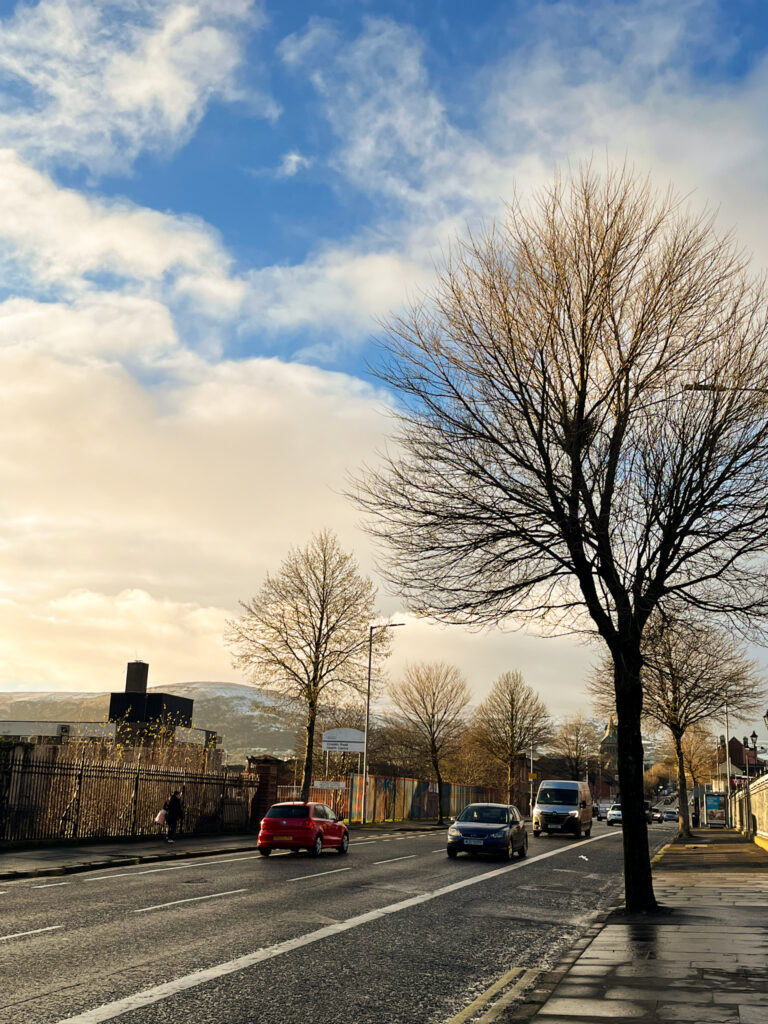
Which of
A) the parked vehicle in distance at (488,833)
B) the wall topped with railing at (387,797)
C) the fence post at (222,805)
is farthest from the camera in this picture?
the wall topped with railing at (387,797)

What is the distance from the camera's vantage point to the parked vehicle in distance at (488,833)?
25000 millimetres

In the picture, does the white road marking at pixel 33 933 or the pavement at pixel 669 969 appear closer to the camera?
the pavement at pixel 669 969

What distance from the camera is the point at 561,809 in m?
40.4

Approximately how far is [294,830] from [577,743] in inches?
3922

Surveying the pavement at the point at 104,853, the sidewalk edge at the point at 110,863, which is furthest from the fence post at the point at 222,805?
the sidewalk edge at the point at 110,863

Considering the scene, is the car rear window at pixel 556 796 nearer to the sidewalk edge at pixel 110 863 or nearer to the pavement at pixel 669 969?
the sidewalk edge at pixel 110 863

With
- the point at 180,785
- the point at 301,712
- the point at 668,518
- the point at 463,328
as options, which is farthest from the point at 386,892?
the point at 301,712

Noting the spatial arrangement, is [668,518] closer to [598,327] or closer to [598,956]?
[598,327]

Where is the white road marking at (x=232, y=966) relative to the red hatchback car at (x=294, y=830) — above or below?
below

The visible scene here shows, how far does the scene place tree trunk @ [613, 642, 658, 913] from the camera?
13.9 meters

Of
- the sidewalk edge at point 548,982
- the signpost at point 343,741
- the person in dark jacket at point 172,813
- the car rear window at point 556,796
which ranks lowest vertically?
the sidewalk edge at point 548,982

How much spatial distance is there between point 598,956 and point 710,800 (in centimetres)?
8676

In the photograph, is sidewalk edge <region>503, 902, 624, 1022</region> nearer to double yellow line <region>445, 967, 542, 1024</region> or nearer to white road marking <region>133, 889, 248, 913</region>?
double yellow line <region>445, 967, 542, 1024</region>

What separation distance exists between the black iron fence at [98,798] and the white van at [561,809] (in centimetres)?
1323
